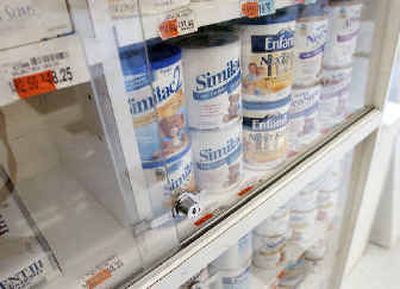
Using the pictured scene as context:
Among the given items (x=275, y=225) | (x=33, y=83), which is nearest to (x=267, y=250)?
(x=275, y=225)

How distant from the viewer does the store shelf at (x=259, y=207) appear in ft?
1.64

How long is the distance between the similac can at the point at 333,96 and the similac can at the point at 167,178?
1.51 ft

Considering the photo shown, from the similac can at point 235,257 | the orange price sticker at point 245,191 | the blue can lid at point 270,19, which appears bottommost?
the similac can at point 235,257

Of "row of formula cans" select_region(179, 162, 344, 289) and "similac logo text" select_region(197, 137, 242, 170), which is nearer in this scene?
"similac logo text" select_region(197, 137, 242, 170)

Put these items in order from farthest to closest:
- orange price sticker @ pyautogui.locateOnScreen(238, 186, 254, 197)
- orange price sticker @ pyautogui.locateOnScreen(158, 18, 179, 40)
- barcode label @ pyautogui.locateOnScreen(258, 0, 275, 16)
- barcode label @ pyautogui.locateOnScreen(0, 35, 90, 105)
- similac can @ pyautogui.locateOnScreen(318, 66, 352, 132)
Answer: similac can @ pyautogui.locateOnScreen(318, 66, 352, 132) < orange price sticker @ pyautogui.locateOnScreen(238, 186, 254, 197) < barcode label @ pyautogui.locateOnScreen(258, 0, 275, 16) < orange price sticker @ pyautogui.locateOnScreen(158, 18, 179, 40) < barcode label @ pyautogui.locateOnScreen(0, 35, 90, 105)

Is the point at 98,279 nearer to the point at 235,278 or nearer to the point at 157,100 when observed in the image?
the point at 157,100

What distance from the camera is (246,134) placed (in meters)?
0.68

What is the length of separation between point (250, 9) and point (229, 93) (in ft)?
0.46

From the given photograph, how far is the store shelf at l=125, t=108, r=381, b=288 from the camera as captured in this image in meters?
0.50

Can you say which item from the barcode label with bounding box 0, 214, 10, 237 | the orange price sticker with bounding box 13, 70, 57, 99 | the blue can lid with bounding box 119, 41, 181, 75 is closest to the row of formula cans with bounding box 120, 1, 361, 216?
the blue can lid with bounding box 119, 41, 181, 75

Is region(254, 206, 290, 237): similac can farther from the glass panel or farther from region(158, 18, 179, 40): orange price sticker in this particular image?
region(158, 18, 179, 40): orange price sticker

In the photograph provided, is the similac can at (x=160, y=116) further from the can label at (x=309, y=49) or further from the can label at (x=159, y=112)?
the can label at (x=309, y=49)

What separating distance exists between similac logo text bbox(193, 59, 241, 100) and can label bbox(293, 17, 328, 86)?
208mm

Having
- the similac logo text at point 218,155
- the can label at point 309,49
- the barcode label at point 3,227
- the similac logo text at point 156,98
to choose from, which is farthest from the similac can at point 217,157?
the barcode label at point 3,227
